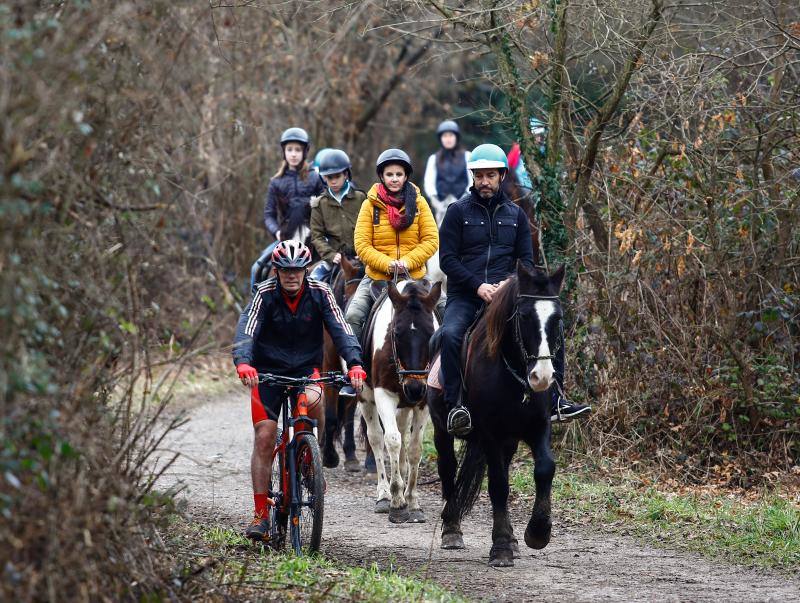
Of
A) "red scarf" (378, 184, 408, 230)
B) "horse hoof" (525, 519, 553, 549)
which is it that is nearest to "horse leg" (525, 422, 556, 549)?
"horse hoof" (525, 519, 553, 549)

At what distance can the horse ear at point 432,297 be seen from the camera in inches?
427

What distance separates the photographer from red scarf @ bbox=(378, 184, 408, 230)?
1152 centimetres

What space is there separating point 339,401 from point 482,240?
438 cm

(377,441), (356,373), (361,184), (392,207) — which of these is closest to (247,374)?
(356,373)

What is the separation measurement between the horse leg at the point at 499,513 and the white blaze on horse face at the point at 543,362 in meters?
1.06

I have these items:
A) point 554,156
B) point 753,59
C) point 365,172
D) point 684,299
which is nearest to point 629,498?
point 684,299

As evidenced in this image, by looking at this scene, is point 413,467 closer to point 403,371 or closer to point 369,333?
point 403,371

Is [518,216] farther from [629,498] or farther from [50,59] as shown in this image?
[50,59]

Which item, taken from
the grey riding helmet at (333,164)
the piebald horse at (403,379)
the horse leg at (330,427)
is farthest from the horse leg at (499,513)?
the grey riding helmet at (333,164)

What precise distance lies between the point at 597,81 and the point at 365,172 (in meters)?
15.7

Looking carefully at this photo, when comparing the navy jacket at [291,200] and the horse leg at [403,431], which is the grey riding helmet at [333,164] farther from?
the horse leg at [403,431]

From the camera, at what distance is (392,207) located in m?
11.6

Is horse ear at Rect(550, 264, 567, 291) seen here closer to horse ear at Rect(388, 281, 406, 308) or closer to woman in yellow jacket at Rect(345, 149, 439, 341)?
horse ear at Rect(388, 281, 406, 308)

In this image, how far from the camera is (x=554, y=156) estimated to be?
1290 centimetres
